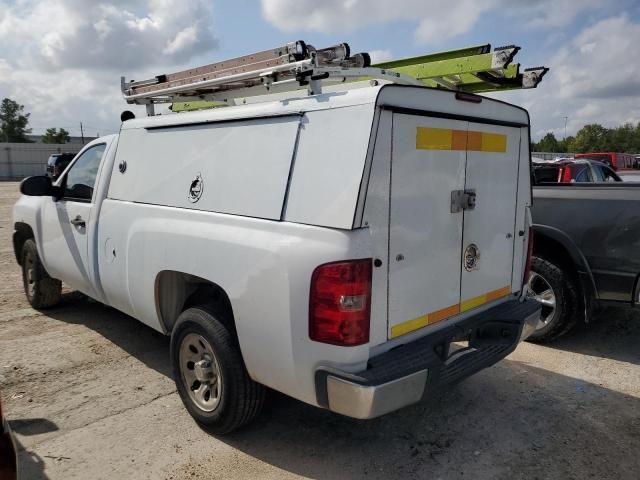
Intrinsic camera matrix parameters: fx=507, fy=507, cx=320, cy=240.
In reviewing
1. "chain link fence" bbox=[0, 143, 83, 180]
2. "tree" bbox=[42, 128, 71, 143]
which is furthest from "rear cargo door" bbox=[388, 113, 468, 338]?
"tree" bbox=[42, 128, 71, 143]

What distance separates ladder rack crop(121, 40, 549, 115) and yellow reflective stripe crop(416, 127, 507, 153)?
46 centimetres

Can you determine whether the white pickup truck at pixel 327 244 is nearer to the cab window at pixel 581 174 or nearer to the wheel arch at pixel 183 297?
the wheel arch at pixel 183 297

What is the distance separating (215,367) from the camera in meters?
3.11

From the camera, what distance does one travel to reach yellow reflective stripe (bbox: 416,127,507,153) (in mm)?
2732

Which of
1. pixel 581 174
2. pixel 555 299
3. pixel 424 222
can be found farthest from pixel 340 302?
pixel 581 174

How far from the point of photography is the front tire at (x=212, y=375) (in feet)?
9.57

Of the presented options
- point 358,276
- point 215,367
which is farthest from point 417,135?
point 215,367

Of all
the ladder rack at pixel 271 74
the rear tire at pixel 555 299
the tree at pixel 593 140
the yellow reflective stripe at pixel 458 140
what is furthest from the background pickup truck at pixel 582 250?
the tree at pixel 593 140

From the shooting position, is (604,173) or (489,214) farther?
(604,173)

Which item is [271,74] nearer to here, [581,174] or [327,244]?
[327,244]

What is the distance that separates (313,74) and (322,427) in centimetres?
221

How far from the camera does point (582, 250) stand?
4547mm

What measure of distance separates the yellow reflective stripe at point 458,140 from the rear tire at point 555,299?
1859mm

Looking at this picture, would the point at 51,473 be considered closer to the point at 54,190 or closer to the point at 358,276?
the point at 358,276
